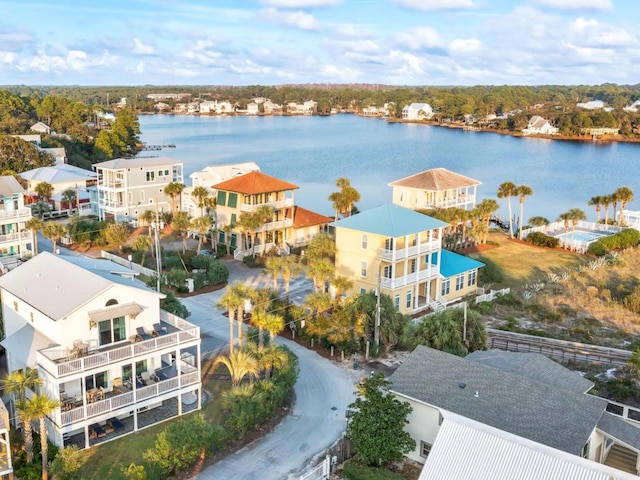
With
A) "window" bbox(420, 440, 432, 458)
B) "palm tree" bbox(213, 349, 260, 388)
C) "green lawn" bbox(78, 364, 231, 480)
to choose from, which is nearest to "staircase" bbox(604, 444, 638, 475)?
"window" bbox(420, 440, 432, 458)

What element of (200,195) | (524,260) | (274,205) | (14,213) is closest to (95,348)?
(14,213)

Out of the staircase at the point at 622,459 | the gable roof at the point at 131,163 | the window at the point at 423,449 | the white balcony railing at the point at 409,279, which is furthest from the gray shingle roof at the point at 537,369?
the gable roof at the point at 131,163

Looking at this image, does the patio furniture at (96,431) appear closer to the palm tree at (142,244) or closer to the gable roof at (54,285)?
the gable roof at (54,285)

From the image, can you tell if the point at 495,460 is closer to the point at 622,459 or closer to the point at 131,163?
the point at 622,459

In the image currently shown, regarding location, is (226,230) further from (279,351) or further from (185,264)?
(279,351)

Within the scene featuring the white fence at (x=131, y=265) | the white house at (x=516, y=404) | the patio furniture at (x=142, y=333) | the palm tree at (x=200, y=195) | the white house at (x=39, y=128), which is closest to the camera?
the white house at (x=516, y=404)

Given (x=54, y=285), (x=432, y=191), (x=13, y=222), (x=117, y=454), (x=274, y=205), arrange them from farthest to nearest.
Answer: (x=432, y=191) → (x=274, y=205) → (x=13, y=222) → (x=54, y=285) → (x=117, y=454)
